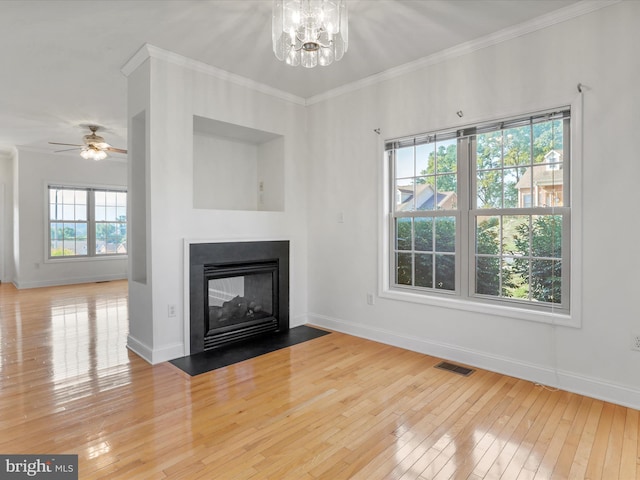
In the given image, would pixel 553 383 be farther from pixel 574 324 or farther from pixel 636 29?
pixel 636 29

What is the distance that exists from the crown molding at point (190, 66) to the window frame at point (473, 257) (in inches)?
57.9

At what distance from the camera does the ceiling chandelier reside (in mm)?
2111

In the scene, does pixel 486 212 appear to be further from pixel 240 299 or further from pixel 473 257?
pixel 240 299

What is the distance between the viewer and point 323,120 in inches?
172

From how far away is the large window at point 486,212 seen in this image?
112 inches

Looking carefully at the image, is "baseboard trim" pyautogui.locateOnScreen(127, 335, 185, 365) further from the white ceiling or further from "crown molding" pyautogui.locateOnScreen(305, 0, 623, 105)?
"crown molding" pyautogui.locateOnScreen(305, 0, 623, 105)

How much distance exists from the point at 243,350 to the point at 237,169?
2.23 m

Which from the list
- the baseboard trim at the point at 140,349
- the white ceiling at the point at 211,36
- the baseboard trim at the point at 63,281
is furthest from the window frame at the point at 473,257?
the baseboard trim at the point at 63,281

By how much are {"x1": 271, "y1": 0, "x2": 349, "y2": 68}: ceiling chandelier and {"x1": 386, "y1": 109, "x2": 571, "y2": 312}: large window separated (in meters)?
1.53

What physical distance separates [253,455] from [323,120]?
3.55 metres

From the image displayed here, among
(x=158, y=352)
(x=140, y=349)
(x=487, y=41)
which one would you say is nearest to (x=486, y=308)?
(x=487, y=41)

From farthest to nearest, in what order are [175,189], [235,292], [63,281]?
[63,281]
[235,292]
[175,189]

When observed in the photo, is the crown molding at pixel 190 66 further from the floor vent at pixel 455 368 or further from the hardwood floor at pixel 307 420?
the floor vent at pixel 455 368

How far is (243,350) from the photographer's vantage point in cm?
364
